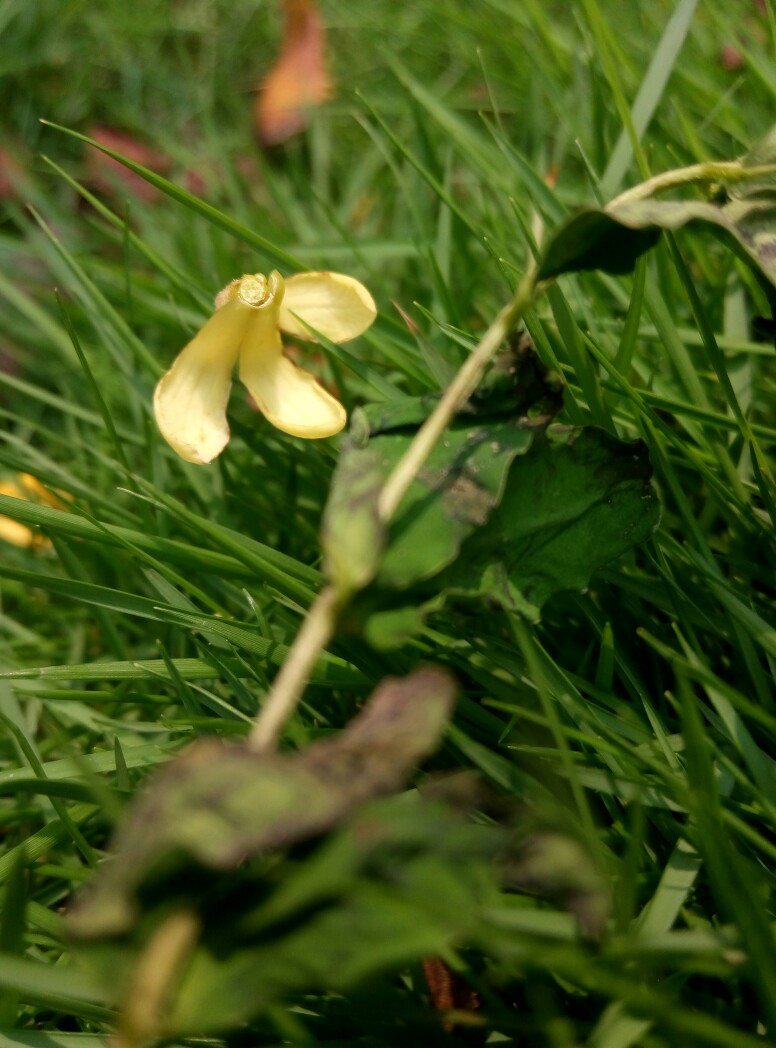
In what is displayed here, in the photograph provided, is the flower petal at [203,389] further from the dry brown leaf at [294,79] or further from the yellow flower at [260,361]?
the dry brown leaf at [294,79]

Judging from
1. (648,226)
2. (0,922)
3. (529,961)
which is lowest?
(0,922)

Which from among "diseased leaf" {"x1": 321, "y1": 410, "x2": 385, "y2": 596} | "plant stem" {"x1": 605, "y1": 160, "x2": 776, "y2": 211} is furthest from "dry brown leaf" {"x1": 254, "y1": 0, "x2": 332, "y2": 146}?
"diseased leaf" {"x1": 321, "y1": 410, "x2": 385, "y2": 596}

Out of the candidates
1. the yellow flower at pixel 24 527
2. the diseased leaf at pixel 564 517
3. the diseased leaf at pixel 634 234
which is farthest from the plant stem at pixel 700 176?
the yellow flower at pixel 24 527

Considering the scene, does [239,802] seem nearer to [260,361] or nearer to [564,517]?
[564,517]

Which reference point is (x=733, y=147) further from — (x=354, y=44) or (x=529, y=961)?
(x=529, y=961)

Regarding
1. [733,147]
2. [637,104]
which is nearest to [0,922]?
[637,104]

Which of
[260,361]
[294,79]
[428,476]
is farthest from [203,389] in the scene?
[294,79]
